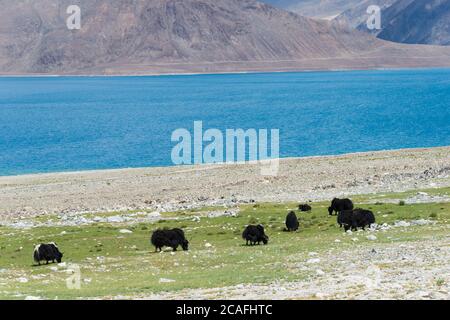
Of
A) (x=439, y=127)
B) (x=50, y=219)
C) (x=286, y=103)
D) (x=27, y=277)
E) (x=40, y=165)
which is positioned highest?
(x=286, y=103)

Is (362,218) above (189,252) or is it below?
above

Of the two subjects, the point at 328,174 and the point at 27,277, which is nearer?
the point at 27,277

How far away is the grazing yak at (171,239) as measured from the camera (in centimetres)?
2395

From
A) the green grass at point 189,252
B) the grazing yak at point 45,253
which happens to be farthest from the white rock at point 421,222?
the grazing yak at point 45,253

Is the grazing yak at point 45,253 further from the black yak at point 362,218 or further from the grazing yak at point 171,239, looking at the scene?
the black yak at point 362,218

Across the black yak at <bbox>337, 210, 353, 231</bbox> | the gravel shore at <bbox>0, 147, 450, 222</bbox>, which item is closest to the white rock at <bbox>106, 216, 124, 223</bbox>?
the gravel shore at <bbox>0, 147, 450, 222</bbox>

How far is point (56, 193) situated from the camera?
50188 mm

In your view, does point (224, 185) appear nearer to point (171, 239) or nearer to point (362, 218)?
point (362, 218)

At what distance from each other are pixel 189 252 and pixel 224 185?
24.1m

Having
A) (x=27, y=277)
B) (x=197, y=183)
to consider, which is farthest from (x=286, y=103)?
(x=27, y=277)

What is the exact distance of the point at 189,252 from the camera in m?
23.3

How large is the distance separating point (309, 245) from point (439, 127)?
329 feet

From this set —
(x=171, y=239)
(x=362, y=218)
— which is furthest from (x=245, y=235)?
(x=362, y=218)

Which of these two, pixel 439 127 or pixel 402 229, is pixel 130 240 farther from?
pixel 439 127
